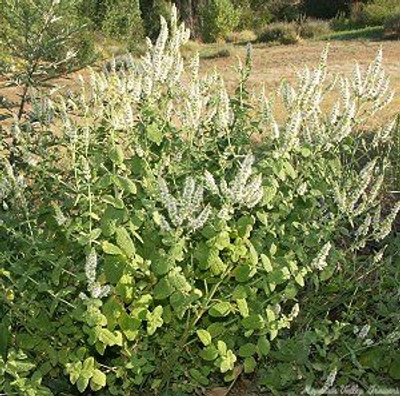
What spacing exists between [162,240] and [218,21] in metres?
23.6

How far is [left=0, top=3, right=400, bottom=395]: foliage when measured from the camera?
8.00 feet

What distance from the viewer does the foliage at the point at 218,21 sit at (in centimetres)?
2520

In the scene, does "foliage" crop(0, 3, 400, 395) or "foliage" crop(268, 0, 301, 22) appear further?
"foliage" crop(268, 0, 301, 22)

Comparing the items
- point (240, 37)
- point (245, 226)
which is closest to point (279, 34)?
point (240, 37)

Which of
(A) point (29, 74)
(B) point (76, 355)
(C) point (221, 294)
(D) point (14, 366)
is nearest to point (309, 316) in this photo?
(C) point (221, 294)

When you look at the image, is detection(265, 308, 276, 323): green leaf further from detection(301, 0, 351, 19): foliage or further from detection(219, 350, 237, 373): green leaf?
detection(301, 0, 351, 19): foliage

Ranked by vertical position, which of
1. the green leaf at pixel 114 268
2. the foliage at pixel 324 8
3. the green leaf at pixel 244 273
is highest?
the green leaf at pixel 114 268

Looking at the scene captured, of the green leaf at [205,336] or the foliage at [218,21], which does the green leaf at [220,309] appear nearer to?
the green leaf at [205,336]

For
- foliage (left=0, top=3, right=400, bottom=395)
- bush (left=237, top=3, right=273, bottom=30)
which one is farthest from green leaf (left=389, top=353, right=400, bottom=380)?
bush (left=237, top=3, right=273, bottom=30)

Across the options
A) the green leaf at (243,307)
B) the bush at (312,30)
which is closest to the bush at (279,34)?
the bush at (312,30)

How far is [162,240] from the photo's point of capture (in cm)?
234

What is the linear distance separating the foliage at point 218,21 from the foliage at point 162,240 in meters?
22.6

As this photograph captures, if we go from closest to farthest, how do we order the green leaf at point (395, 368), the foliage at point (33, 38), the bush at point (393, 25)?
the green leaf at point (395, 368) < the foliage at point (33, 38) < the bush at point (393, 25)

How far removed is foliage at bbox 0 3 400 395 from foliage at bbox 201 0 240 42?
22.6m
